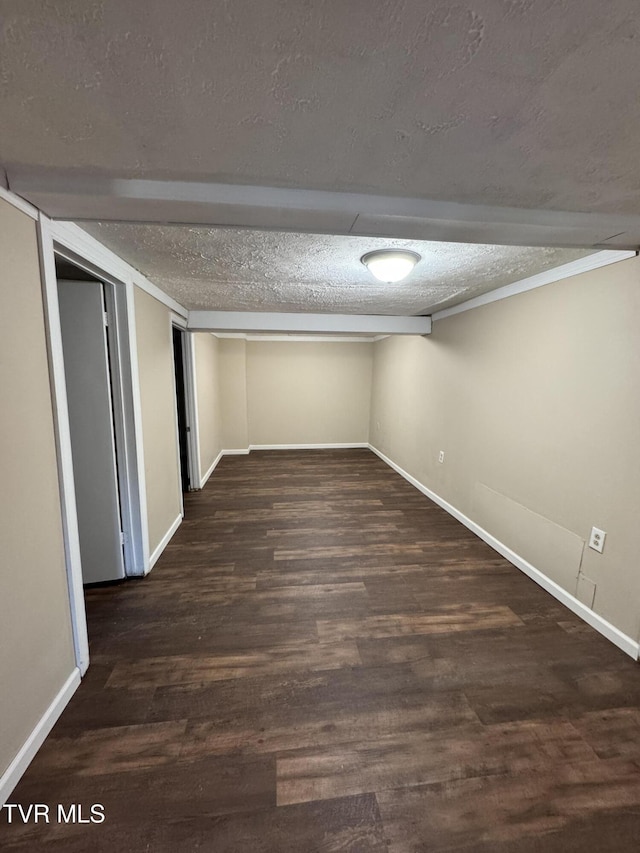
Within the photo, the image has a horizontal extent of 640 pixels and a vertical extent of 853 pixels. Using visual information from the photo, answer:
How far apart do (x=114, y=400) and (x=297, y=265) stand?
145 centimetres

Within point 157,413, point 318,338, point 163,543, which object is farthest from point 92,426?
point 318,338

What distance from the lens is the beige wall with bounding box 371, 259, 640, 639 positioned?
6.01ft

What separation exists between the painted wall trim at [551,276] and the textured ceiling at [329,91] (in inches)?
33.5

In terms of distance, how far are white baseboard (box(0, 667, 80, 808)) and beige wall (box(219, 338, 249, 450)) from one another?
4609 millimetres

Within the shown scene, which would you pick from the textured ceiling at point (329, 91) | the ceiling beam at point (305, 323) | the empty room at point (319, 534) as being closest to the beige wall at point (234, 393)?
the ceiling beam at point (305, 323)

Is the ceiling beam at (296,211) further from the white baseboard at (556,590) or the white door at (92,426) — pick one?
the white baseboard at (556,590)

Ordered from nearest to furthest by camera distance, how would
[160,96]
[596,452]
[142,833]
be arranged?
[160,96], [142,833], [596,452]

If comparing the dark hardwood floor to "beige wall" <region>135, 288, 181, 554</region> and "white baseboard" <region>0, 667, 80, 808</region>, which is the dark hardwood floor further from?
"beige wall" <region>135, 288, 181, 554</region>

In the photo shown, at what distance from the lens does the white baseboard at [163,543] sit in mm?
2605

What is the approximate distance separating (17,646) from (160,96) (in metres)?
1.77

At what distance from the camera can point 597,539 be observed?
6.56ft

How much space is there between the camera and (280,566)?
263cm

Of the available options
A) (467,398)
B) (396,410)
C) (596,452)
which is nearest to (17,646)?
(596,452)

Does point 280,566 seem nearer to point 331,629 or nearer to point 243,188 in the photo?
point 331,629
